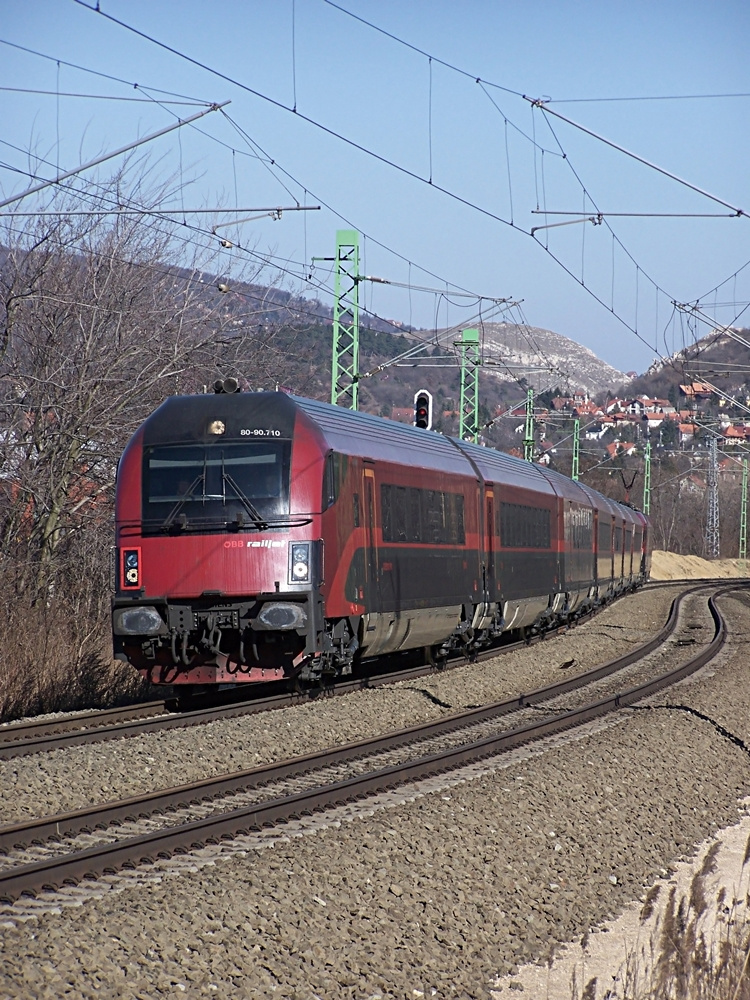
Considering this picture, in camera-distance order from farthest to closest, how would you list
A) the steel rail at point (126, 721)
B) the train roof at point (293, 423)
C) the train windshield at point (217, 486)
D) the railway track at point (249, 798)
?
the train roof at point (293, 423)
the train windshield at point (217, 486)
the steel rail at point (126, 721)
the railway track at point (249, 798)

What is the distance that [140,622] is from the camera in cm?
1323

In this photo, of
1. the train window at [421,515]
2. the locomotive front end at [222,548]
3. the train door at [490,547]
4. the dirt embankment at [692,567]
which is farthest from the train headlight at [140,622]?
the dirt embankment at [692,567]

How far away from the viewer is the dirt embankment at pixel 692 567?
76.5m

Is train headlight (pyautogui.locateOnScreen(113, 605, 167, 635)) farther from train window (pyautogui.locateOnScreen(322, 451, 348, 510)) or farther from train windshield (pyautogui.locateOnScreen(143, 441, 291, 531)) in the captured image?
train window (pyautogui.locateOnScreen(322, 451, 348, 510))

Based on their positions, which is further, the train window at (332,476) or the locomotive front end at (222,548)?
the train window at (332,476)

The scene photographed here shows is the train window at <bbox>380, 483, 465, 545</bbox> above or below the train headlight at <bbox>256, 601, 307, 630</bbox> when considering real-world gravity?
above

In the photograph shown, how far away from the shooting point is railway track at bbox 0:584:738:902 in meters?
7.21

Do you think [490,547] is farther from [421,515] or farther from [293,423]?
[293,423]

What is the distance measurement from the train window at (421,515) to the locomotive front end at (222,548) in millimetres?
2296

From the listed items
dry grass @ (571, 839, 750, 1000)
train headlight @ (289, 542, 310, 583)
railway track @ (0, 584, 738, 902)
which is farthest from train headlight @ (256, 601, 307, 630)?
dry grass @ (571, 839, 750, 1000)

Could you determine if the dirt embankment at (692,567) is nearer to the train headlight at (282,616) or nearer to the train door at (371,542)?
the train door at (371,542)

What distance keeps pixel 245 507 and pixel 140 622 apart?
5.55 ft

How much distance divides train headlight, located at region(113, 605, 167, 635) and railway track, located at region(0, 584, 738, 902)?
9.50 feet

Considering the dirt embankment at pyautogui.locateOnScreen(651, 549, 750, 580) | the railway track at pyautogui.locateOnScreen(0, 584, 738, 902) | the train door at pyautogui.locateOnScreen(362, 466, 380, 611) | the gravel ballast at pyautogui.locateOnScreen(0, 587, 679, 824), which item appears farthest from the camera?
the dirt embankment at pyautogui.locateOnScreen(651, 549, 750, 580)
